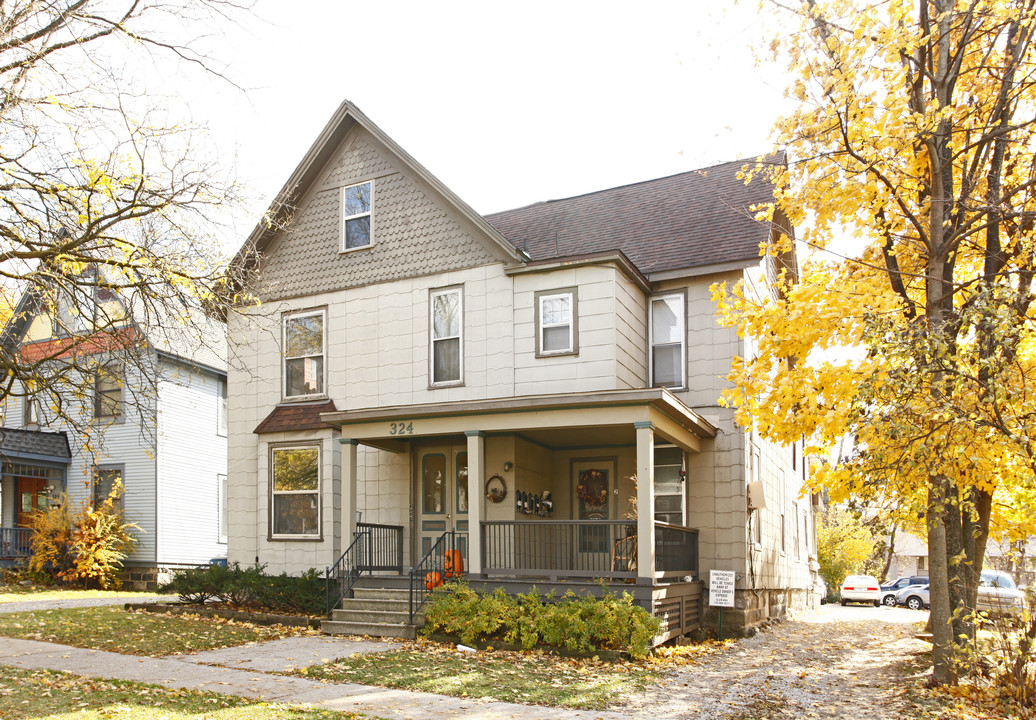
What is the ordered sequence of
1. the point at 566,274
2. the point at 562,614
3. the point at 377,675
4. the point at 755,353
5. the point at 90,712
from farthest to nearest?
the point at 755,353, the point at 566,274, the point at 562,614, the point at 377,675, the point at 90,712

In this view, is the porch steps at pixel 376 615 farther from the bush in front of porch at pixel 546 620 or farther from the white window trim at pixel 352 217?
the white window trim at pixel 352 217

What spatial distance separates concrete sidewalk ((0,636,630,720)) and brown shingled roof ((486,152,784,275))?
8413mm

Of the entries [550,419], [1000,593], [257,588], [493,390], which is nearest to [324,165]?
[493,390]

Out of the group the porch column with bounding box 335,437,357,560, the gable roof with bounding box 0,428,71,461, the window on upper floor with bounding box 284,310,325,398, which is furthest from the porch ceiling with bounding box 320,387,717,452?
the gable roof with bounding box 0,428,71,461

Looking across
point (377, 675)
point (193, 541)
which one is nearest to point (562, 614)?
point (377, 675)

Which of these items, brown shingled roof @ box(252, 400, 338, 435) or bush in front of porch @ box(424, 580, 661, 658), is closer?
bush in front of porch @ box(424, 580, 661, 658)

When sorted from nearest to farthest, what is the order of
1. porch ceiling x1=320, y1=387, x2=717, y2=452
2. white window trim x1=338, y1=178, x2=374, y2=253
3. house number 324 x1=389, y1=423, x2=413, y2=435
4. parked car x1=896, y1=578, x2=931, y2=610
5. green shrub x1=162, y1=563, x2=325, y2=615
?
porch ceiling x1=320, y1=387, x2=717, y2=452, house number 324 x1=389, y1=423, x2=413, y2=435, green shrub x1=162, y1=563, x2=325, y2=615, white window trim x1=338, y1=178, x2=374, y2=253, parked car x1=896, y1=578, x2=931, y2=610

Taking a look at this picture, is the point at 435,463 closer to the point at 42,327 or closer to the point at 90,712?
the point at 90,712

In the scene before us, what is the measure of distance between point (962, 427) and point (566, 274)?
25.9 ft

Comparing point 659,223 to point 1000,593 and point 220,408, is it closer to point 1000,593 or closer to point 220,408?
point 220,408

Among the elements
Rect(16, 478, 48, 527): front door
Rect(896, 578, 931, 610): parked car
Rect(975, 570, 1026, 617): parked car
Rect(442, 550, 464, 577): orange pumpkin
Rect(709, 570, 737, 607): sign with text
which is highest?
Rect(16, 478, 48, 527): front door

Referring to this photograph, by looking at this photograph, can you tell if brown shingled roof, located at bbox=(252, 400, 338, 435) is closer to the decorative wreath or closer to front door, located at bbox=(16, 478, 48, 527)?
the decorative wreath

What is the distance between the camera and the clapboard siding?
23.0 metres

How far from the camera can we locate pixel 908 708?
8.62 meters
